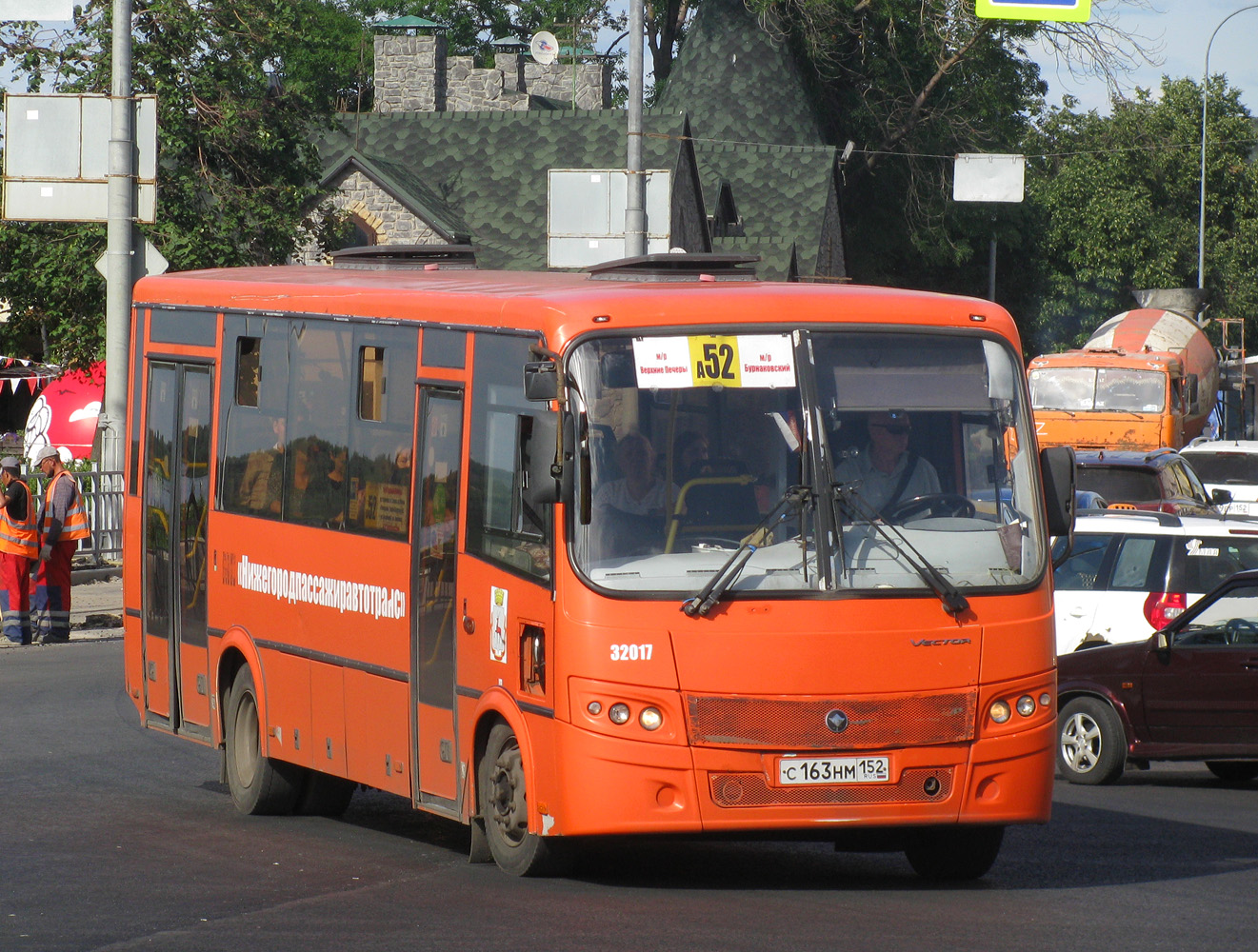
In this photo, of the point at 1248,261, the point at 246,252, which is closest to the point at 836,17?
the point at 1248,261

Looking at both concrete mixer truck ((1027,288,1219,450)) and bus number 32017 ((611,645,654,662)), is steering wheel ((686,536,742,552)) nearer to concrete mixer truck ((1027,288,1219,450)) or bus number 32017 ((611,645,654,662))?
bus number 32017 ((611,645,654,662))

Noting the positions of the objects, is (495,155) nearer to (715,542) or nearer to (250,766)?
(250,766)

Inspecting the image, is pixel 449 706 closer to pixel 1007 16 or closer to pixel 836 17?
pixel 1007 16

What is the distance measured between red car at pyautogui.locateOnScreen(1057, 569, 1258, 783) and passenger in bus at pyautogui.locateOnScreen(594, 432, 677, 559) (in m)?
5.86

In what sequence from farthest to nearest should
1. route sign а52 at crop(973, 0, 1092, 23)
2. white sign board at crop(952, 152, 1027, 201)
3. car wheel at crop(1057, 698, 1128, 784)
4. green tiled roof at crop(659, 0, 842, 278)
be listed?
green tiled roof at crop(659, 0, 842, 278)
white sign board at crop(952, 152, 1027, 201)
route sign а52 at crop(973, 0, 1092, 23)
car wheel at crop(1057, 698, 1128, 784)

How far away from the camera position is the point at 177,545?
11.8m

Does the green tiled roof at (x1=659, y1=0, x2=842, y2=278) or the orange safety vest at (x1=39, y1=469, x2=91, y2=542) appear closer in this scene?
the orange safety vest at (x1=39, y1=469, x2=91, y2=542)

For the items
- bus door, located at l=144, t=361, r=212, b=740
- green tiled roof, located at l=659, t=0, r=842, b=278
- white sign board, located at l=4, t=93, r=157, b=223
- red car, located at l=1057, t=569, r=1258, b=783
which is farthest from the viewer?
green tiled roof, located at l=659, t=0, r=842, b=278

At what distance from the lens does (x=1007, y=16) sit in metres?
16.7

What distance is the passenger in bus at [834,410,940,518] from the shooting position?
8.12 meters

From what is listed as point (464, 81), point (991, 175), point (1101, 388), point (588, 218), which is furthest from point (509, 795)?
point (464, 81)

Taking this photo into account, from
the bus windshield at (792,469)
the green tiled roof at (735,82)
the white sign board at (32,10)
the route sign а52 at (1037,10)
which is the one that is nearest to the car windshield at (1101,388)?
the green tiled roof at (735,82)

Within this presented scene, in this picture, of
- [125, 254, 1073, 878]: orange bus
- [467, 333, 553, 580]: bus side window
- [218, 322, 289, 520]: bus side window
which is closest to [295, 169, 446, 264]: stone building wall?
[218, 322, 289, 520]: bus side window

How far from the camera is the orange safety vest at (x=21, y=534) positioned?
63.4 ft
